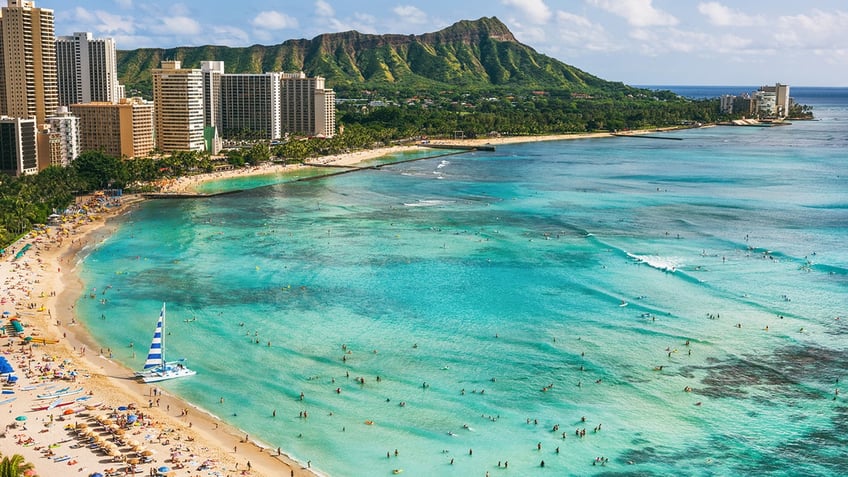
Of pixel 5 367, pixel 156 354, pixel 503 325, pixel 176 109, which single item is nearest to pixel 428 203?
pixel 503 325

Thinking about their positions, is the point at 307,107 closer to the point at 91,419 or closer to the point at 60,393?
the point at 60,393

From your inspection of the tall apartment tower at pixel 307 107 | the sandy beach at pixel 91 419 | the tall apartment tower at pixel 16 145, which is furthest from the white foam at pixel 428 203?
the tall apartment tower at pixel 307 107

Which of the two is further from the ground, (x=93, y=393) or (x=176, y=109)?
(x=176, y=109)

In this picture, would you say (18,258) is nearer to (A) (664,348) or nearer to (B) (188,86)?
(A) (664,348)

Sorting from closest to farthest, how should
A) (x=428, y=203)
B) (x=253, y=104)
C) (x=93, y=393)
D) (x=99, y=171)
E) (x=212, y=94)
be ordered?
1. (x=93, y=393)
2. (x=428, y=203)
3. (x=99, y=171)
4. (x=212, y=94)
5. (x=253, y=104)

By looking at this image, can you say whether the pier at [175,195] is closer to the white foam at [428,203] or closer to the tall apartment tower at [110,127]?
the tall apartment tower at [110,127]

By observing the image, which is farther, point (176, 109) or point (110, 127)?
point (176, 109)

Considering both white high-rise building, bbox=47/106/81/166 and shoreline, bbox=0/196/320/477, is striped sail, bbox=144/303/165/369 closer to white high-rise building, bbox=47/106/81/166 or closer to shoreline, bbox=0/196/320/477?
shoreline, bbox=0/196/320/477

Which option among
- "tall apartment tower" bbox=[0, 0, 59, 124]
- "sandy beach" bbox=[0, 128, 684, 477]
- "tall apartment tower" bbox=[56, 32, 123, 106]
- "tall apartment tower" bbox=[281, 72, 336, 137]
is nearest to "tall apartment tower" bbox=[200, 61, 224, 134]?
"tall apartment tower" bbox=[281, 72, 336, 137]

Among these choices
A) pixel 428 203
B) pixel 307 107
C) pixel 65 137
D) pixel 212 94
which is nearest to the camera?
pixel 428 203

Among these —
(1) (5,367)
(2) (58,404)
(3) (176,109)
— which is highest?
(3) (176,109)
